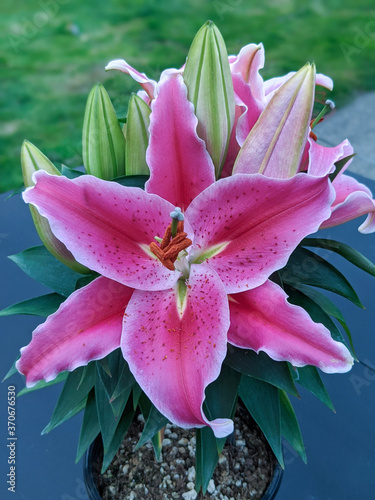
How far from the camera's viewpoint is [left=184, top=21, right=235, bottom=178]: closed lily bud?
59 cm

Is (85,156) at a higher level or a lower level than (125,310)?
higher

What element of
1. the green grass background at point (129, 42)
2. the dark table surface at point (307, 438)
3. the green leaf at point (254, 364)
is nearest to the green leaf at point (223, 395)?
the green leaf at point (254, 364)

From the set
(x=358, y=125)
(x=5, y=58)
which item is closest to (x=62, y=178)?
(x=358, y=125)

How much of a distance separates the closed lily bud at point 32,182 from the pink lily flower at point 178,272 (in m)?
0.08

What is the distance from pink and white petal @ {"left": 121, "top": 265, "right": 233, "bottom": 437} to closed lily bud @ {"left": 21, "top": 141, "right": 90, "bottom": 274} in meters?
0.11

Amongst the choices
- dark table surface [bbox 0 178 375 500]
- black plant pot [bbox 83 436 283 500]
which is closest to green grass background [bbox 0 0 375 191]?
dark table surface [bbox 0 178 375 500]

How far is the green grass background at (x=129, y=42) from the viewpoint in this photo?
2771mm

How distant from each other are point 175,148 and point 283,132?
11 cm

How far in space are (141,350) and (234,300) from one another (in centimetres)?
11

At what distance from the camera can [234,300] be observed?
0.62 m

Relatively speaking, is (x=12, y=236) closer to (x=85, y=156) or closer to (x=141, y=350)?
(x=85, y=156)

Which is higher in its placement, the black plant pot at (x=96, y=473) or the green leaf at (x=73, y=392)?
the green leaf at (x=73, y=392)

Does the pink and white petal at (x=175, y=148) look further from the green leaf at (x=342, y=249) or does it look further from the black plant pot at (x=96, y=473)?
the black plant pot at (x=96, y=473)

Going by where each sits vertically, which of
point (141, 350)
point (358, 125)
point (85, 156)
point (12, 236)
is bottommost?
point (358, 125)
